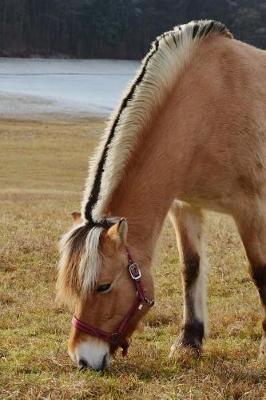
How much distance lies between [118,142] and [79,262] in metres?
1.09

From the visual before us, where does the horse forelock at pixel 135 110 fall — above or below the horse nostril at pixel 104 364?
above

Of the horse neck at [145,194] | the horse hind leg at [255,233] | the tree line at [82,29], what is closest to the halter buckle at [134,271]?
the horse neck at [145,194]

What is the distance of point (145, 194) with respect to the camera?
5.79 metres

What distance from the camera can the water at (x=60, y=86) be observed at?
3115 inches

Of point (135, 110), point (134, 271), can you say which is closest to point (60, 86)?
point (135, 110)

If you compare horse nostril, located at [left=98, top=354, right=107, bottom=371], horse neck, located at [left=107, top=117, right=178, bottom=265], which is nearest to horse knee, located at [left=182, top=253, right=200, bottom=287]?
horse neck, located at [left=107, top=117, right=178, bottom=265]

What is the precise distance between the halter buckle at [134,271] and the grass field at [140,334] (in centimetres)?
78

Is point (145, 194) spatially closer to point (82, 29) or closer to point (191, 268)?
point (191, 268)

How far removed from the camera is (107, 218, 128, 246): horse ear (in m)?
5.24

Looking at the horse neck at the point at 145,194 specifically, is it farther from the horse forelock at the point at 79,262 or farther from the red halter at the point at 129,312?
the horse forelock at the point at 79,262

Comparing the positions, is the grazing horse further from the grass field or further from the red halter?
the grass field

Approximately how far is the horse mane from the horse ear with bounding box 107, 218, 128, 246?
0.09 m

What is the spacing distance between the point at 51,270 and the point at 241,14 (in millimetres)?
161244

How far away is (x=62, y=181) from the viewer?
35969 millimetres
